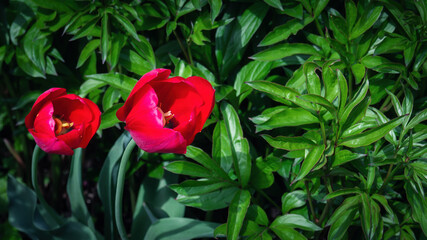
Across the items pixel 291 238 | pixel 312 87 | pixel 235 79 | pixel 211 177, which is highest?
pixel 312 87

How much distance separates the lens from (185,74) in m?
1.09

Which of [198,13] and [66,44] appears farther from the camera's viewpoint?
[66,44]

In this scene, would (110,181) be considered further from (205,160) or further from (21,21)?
(21,21)

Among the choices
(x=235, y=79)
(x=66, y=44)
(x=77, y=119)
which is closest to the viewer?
(x=77, y=119)

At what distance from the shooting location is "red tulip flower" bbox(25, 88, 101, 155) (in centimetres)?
81

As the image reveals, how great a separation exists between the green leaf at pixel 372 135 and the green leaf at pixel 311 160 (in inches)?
2.3

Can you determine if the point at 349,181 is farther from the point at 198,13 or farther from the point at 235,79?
the point at 198,13

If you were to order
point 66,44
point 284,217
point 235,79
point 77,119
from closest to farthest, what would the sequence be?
point 77,119 < point 284,217 < point 235,79 < point 66,44

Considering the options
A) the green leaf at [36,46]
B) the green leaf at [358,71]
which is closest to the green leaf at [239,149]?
the green leaf at [358,71]

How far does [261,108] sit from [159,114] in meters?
0.54

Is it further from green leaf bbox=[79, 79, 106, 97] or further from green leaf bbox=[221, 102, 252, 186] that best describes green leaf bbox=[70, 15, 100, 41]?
green leaf bbox=[221, 102, 252, 186]

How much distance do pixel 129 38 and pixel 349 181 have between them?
0.75 meters

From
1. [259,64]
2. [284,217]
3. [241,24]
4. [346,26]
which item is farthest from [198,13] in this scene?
[284,217]

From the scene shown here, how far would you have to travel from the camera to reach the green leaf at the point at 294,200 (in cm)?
110
